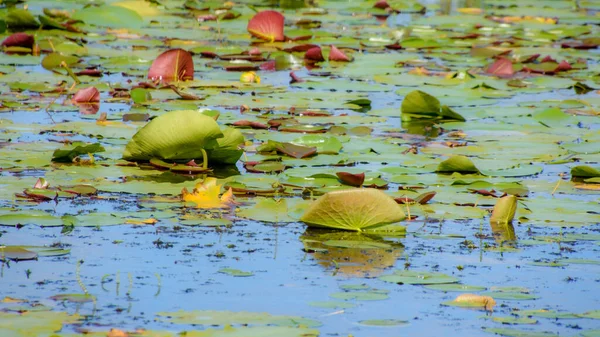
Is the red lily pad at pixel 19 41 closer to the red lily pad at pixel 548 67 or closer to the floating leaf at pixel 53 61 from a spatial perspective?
the floating leaf at pixel 53 61

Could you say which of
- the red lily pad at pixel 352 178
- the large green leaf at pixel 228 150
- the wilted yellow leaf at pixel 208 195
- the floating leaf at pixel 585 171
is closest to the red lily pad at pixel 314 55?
the large green leaf at pixel 228 150

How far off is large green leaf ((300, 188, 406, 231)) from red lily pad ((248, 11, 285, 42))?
5378mm

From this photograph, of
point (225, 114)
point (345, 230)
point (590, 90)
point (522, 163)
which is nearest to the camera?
point (345, 230)

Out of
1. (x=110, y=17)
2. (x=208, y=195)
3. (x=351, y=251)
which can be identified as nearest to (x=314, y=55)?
(x=110, y=17)

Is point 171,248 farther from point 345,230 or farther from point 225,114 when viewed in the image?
point 225,114

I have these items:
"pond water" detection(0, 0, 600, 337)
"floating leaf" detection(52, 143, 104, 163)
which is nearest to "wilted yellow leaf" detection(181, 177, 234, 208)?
"pond water" detection(0, 0, 600, 337)

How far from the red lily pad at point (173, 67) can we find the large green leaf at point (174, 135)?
229cm

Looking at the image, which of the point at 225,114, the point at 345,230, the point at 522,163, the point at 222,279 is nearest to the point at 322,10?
the point at 225,114

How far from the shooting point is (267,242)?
391 cm

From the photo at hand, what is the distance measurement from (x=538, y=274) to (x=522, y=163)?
1.69m

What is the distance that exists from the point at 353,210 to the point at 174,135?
1.19 m

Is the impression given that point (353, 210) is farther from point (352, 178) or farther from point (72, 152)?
point (72, 152)

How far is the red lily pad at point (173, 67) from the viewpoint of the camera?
7.19 meters

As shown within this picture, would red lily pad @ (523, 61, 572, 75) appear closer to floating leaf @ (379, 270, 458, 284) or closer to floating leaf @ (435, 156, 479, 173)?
floating leaf @ (435, 156, 479, 173)
